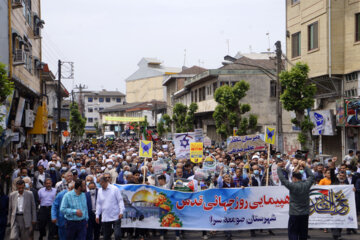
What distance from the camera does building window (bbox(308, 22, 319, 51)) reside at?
84.3ft

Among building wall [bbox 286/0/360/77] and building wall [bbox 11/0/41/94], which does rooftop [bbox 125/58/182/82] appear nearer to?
building wall [bbox 11/0/41/94]

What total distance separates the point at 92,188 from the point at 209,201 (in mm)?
2907

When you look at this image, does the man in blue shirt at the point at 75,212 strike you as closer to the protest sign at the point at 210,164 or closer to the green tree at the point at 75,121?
the protest sign at the point at 210,164

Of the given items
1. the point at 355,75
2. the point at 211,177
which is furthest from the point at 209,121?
the point at 211,177

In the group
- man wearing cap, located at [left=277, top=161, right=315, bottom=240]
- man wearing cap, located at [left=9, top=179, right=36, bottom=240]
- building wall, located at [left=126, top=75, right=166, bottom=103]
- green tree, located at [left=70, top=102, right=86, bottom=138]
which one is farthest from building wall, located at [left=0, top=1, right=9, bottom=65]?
building wall, located at [left=126, top=75, right=166, bottom=103]

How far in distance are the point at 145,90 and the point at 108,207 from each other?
343ft

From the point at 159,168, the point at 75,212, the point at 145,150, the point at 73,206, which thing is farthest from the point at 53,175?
the point at 75,212

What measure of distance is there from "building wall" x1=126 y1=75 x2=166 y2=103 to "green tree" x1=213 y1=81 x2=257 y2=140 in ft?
232

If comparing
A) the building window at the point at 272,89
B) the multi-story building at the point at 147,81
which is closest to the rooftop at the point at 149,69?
the multi-story building at the point at 147,81

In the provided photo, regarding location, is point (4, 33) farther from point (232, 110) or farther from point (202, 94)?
point (202, 94)

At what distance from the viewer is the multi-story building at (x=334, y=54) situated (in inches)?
933

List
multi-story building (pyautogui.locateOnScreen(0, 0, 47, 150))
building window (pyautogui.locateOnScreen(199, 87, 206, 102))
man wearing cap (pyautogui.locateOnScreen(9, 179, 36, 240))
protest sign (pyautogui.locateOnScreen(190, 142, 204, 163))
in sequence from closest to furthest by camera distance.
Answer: man wearing cap (pyautogui.locateOnScreen(9, 179, 36, 240))
protest sign (pyautogui.locateOnScreen(190, 142, 204, 163))
multi-story building (pyautogui.locateOnScreen(0, 0, 47, 150))
building window (pyautogui.locateOnScreen(199, 87, 206, 102))

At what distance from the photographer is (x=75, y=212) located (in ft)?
30.2

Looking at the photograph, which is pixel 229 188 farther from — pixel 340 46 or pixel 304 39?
pixel 304 39
